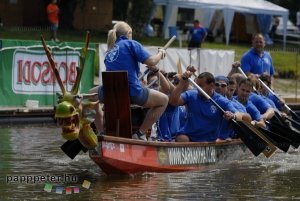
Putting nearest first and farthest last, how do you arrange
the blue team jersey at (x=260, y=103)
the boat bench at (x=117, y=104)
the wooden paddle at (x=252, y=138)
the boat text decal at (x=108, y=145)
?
1. the boat text decal at (x=108, y=145)
2. the boat bench at (x=117, y=104)
3. the wooden paddle at (x=252, y=138)
4. the blue team jersey at (x=260, y=103)

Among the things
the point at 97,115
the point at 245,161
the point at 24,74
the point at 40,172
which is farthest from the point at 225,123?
the point at 24,74

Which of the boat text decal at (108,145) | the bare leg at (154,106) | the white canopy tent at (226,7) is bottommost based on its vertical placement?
the white canopy tent at (226,7)

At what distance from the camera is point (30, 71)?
20.5 metres

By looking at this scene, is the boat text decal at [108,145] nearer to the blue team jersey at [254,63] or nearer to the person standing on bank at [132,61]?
the person standing on bank at [132,61]

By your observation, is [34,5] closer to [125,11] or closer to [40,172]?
[125,11]

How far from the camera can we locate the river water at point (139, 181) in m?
10.8

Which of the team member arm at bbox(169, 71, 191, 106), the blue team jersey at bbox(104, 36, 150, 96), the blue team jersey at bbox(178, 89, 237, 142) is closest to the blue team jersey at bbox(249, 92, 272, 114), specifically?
the blue team jersey at bbox(178, 89, 237, 142)

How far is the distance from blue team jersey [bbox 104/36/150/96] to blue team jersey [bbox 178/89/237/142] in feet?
4.20

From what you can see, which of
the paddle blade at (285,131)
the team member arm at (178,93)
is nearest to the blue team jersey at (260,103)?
the paddle blade at (285,131)

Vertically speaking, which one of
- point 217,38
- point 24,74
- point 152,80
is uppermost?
point 152,80

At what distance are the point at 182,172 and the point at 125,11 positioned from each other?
2771 centimetres

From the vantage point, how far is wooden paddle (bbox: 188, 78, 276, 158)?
517 inches

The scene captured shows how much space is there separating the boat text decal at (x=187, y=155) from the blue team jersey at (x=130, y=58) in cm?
93

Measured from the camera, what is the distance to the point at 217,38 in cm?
4253
